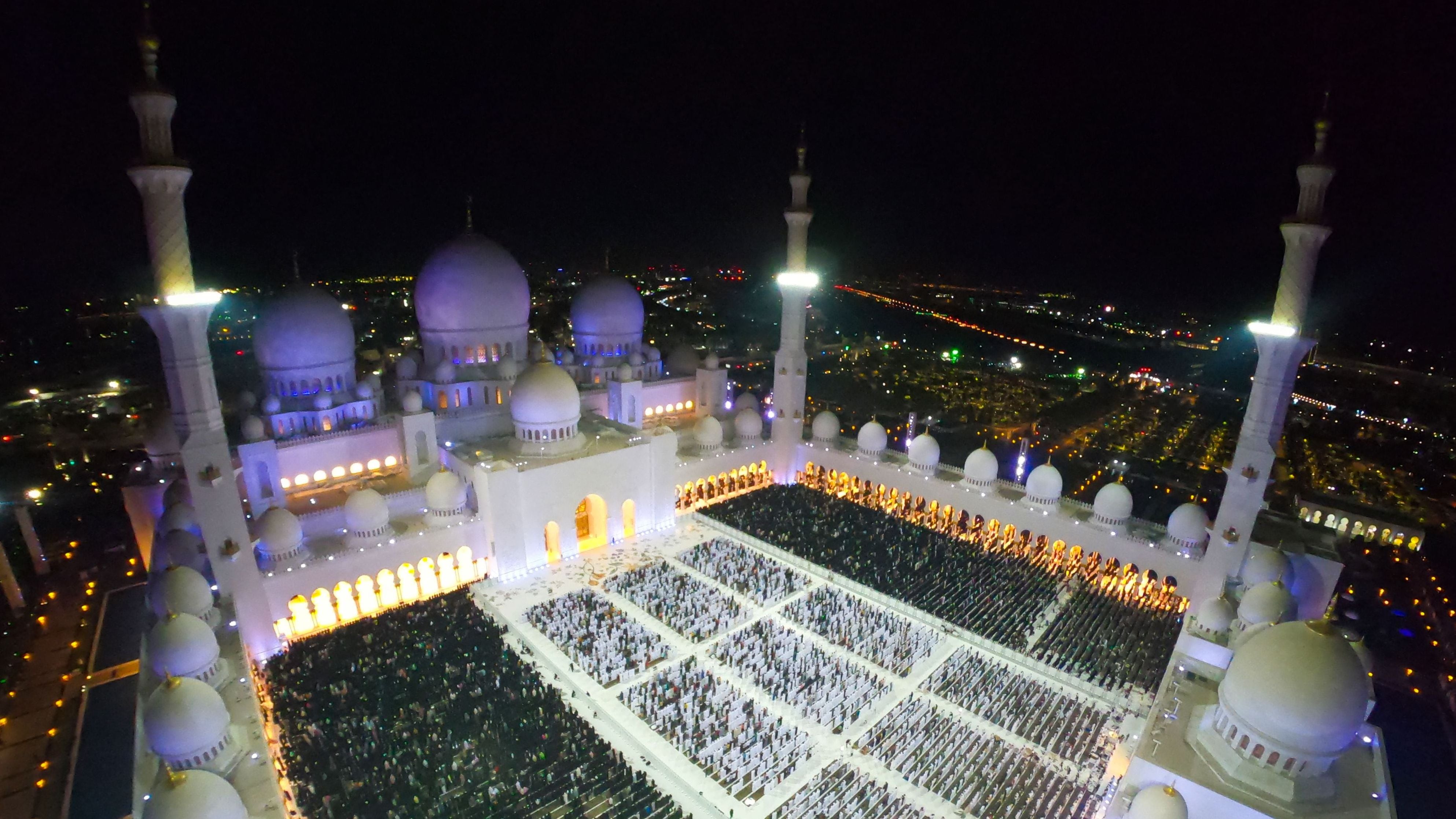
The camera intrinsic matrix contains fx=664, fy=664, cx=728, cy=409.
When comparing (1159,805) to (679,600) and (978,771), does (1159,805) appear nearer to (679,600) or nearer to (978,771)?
(978,771)

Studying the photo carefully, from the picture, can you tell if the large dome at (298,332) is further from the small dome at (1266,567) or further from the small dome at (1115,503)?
the small dome at (1266,567)

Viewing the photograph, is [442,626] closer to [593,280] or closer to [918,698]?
[918,698]

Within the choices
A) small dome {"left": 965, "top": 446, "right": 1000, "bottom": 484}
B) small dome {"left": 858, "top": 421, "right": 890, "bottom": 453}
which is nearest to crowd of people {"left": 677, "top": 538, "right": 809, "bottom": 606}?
small dome {"left": 858, "top": 421, "right": 890, "bottom": 453}

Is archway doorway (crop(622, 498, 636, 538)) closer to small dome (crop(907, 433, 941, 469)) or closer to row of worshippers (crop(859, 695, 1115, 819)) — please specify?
small dome (crop(907, 433, 941, 469))

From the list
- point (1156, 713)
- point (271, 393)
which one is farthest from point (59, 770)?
point (1156, 713)

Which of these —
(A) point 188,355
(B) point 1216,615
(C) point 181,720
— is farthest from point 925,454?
(A) point 188,355

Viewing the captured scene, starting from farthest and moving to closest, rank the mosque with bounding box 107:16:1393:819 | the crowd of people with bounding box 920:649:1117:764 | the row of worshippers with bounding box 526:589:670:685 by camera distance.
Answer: the row of worshippers with bounding box 526:589:670:685, the crowd of people with bounding box 920:649:1117:764, the mosque with bounding box 107:16:1393:819

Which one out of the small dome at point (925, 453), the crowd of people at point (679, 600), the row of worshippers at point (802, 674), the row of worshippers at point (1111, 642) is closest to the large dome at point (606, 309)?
the crowd of people at point (679, 600)
